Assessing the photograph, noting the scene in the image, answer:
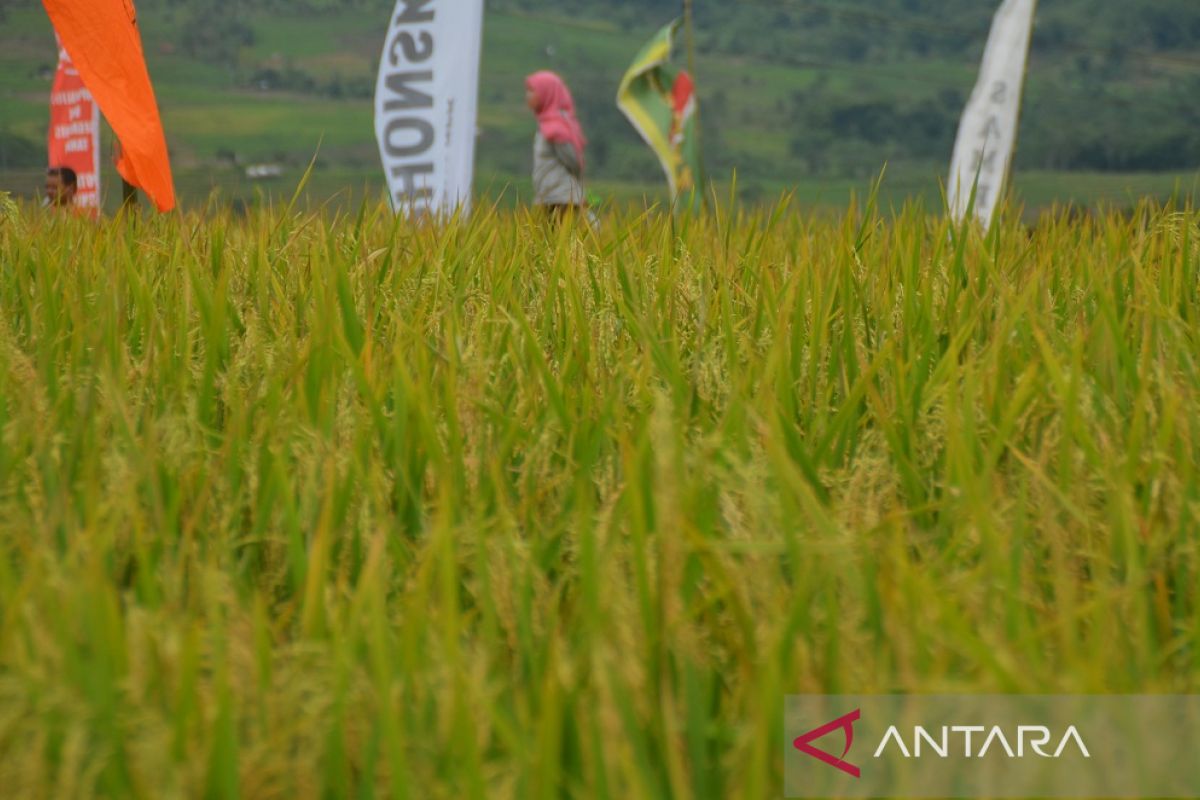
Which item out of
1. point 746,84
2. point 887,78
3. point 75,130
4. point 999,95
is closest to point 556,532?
point 999,95

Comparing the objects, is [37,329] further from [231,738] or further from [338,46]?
[338,46]

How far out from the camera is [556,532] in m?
0.92

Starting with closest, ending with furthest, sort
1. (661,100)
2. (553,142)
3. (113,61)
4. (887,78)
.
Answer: (113,61), (553,142), (661,100), (887,78)

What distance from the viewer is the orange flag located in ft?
11.4

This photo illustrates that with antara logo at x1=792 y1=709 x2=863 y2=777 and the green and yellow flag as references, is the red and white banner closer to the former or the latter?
the green and yellow flag

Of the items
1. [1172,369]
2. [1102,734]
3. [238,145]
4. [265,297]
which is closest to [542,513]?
[1102,734]

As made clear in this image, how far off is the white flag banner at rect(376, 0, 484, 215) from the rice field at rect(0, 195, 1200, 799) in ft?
18.3

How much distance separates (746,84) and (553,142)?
285 feet

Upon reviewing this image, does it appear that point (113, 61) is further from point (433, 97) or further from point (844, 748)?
point (433, 97)

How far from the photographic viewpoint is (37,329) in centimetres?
163

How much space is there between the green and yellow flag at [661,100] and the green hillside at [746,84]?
172ft

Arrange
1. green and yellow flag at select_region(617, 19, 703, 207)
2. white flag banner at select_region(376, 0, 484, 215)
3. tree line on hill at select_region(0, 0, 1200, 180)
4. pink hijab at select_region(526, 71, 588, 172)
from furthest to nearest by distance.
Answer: tree line on hill at select_region(0, 0, 1200, 180)
green and yellow flag at select_region(617, 19, 703, 207)
white flag banner at select_region(376, 0, 484, 215)
pink hijab at select_region(526, 71, 588, 172)

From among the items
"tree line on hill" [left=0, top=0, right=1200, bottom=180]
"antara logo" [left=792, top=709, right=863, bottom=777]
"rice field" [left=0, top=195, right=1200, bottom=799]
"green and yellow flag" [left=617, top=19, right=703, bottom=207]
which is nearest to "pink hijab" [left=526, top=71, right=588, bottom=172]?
"green and yellow flag" [left=617, top=19, right=703, bottom=207]

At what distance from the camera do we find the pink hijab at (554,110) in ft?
21.9
